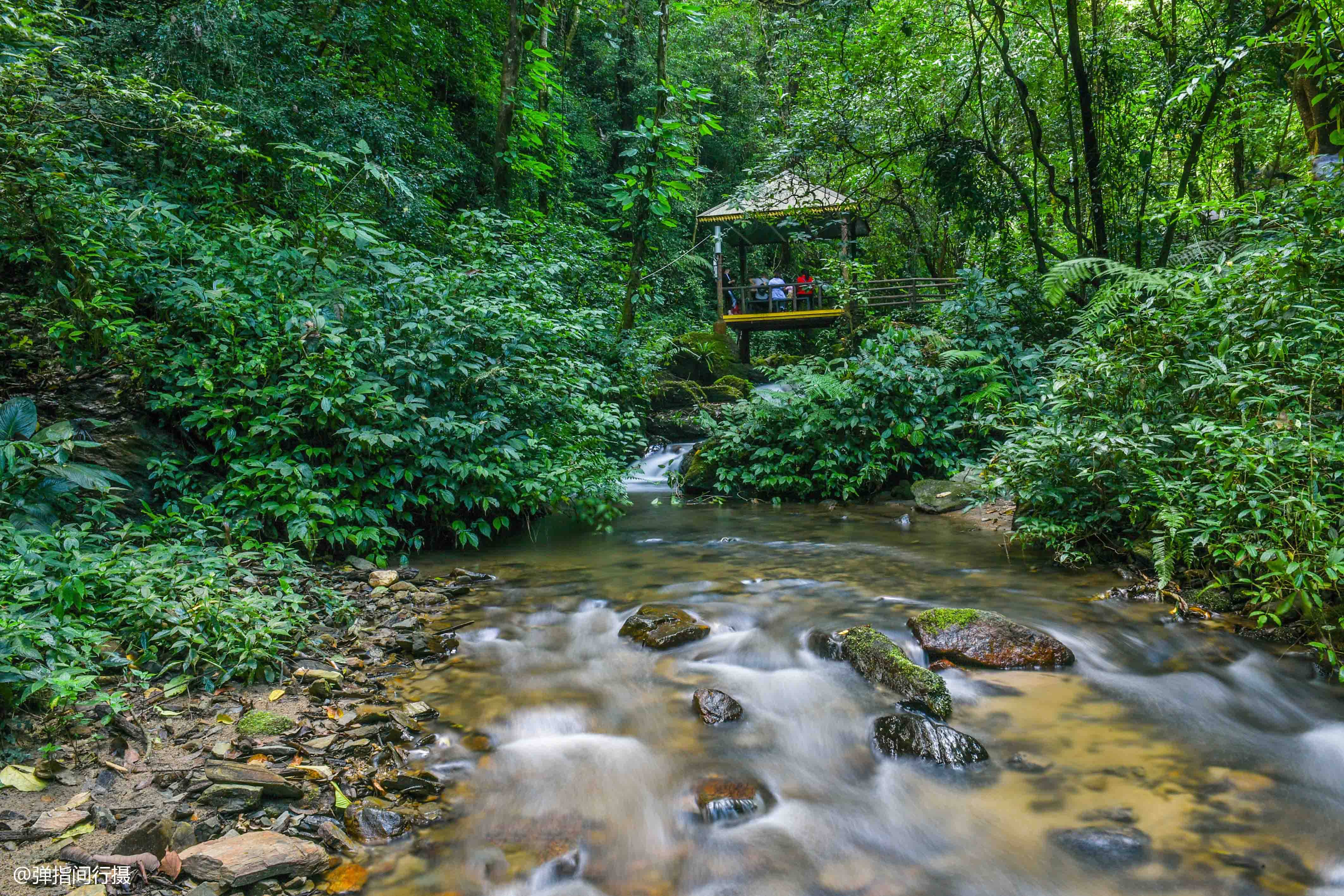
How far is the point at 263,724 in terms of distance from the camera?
9.89ft

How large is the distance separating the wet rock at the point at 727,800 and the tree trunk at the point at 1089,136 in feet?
26.1

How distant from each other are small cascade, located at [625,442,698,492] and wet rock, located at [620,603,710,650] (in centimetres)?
480

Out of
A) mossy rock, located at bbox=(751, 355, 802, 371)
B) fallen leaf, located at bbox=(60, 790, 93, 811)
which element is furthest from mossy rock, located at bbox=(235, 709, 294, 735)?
mossy rock, located at bbox=(751, 355, 802, 371)

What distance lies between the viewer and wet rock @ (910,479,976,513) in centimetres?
830

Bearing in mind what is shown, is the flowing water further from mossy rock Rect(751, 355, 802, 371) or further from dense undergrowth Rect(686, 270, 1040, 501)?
mossy rock Rect(751, 355, 802, 371)

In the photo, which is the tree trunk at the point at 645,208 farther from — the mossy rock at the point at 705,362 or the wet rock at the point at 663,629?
the wet rock at the point at 663,629

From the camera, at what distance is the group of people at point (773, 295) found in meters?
18.0

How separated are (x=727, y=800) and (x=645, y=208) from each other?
879cm

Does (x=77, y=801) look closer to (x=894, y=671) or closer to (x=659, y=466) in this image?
(x=894, y=671)

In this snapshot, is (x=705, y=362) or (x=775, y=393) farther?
(x=705, y=362)

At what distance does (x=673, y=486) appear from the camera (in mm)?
10328

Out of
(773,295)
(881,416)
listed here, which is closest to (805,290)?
(773,295)

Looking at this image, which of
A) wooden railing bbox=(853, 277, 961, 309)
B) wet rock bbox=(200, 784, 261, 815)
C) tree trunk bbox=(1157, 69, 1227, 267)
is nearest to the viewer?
wet rock bbox=(200, 784, 261, 815)

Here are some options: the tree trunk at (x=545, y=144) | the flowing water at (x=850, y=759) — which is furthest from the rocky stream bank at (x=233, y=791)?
the tree trunk at (x=545, y=144)
